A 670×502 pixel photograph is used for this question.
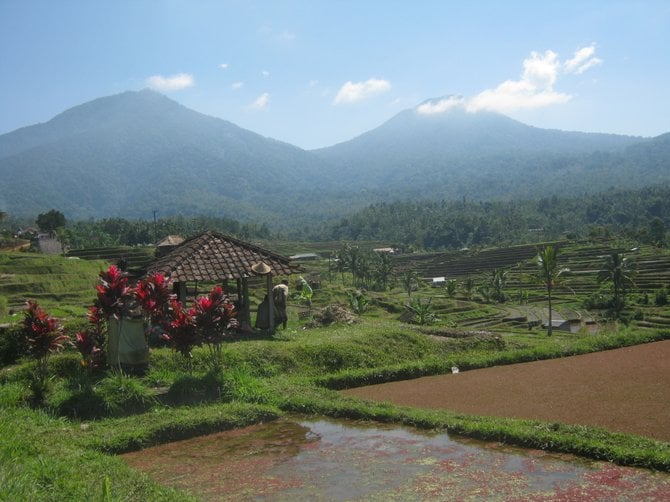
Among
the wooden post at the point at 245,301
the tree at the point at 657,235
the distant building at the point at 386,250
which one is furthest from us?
the distant building at the point at 386,250

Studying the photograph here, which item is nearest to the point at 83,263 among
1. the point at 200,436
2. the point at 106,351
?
the point at 106,351

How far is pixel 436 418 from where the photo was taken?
838cm

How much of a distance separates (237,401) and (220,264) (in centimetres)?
510

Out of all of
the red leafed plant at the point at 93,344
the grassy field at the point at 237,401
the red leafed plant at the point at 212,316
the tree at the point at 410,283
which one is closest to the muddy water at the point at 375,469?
the grassy field at the point at 237,401

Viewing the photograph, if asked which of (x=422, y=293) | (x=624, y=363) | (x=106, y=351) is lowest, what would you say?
(x=422, y=293)

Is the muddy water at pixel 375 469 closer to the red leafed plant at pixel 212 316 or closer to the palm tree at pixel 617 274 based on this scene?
the red leafed plant at pixel 212 316

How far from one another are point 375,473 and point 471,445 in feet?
5.32

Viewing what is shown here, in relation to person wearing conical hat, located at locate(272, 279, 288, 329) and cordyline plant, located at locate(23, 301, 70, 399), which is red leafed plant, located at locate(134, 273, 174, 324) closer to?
cordyline plant, located at locate(23, 301, 70, 399)

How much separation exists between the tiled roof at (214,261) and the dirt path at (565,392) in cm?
446

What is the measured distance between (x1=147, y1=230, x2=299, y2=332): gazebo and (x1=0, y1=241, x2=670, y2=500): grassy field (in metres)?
1.51

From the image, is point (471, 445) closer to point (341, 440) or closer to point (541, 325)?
point (341, 440)

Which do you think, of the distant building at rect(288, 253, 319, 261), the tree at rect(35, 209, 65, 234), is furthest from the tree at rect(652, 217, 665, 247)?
the tree at rect(35, 209, 65, 234)

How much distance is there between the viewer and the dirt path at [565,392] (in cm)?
835

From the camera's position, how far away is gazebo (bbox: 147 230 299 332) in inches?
538
